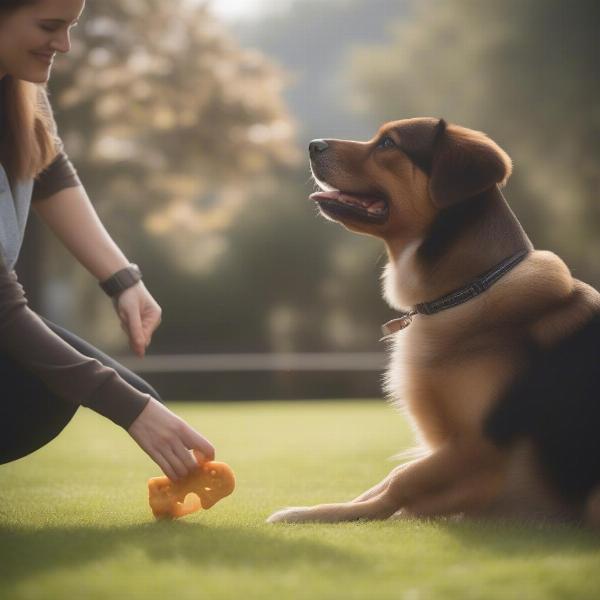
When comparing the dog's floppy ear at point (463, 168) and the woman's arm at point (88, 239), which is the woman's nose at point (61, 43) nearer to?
the woman's arm at point (88, 239)

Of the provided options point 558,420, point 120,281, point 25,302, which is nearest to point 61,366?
point 25,302

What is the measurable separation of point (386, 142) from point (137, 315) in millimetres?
1251

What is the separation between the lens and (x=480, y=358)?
3.03m

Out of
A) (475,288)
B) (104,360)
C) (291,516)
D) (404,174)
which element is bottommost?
(291,516)

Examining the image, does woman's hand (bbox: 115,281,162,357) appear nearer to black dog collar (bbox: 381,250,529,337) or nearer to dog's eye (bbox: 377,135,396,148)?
black dog collar (bbox: 381,250,529,337)

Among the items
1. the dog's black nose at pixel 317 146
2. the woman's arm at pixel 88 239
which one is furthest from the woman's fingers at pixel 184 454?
the dog's black nose at pixel 317 146

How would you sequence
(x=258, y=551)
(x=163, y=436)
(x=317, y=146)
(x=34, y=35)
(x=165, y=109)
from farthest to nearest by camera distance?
(x=165, y=109)
(x=317, y=146)
(x=34, y=35)
(x=163, y=436)
(x=258, y=551)

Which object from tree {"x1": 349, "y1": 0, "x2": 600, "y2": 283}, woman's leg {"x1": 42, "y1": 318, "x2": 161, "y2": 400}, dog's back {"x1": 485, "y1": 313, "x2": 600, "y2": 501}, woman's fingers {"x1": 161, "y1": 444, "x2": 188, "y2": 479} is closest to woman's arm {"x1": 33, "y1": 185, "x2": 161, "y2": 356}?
woman's leg {"x1": 42, "y1": 318, "x2": 161, "y2": 400}

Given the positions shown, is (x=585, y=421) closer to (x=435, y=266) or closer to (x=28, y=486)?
(x=435, y=266)

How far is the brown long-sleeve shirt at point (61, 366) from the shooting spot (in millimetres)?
2578

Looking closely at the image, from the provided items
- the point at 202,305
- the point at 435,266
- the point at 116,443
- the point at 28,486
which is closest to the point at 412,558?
the point at 435,266

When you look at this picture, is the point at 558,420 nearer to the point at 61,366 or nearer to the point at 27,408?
the point at 61,366

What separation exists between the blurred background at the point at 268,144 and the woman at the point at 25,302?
8.43m

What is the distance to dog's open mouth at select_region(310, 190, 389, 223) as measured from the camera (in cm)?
364
